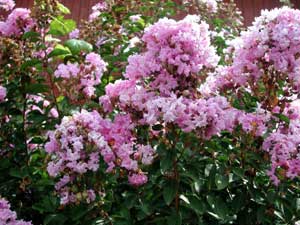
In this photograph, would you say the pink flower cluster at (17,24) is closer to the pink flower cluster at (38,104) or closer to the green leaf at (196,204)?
the pink flower cluster at (38,104)

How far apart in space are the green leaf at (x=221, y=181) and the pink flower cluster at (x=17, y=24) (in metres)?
0.86

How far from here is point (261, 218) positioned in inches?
66.2

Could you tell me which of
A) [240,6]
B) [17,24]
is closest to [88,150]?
[17,24]

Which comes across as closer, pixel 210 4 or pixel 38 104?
pixel 38 104

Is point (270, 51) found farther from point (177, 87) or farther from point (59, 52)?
point (59, 52)

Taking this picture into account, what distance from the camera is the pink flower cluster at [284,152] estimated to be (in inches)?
64.1

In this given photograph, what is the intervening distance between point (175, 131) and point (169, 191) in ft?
0.56

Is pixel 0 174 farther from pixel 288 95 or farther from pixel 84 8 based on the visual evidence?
pixel 84 8

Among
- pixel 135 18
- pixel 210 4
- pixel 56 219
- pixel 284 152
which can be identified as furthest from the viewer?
pixel 210 4

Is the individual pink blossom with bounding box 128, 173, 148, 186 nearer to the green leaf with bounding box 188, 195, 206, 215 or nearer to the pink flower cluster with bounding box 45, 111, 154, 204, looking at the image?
the pink flower cluster with bounding box 45, 111, 154, 204

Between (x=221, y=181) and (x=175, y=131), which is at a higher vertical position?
(x=175, y=131)

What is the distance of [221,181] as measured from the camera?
1642 millimetres

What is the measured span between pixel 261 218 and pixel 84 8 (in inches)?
175

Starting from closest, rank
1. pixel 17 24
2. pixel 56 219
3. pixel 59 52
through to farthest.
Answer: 1. pixel 56 219
2. pixel 59 52
3. pixel 17 24
